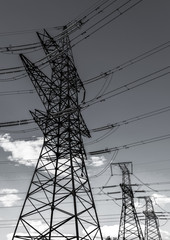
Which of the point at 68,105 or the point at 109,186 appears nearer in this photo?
the point at 68,105

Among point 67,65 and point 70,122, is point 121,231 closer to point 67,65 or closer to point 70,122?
point 70,122

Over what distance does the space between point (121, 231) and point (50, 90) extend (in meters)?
15.3

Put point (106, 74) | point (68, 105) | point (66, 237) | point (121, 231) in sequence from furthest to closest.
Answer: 1. point (121, 231)
2. point (68, 105)
3. point (106, 74)
4. point (66, 237)

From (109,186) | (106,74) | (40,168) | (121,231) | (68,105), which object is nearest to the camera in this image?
(40,168)

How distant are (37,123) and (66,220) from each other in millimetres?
4813

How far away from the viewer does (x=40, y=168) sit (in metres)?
10.1

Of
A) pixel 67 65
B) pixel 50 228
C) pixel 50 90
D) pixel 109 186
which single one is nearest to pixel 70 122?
pixel 50 90

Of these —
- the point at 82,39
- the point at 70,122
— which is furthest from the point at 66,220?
the point at 82,39

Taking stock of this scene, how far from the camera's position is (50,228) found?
8266mm

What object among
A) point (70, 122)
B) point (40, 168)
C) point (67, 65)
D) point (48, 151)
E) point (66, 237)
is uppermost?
point (67, 65)

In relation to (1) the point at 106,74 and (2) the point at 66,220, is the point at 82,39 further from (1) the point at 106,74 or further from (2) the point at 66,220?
(2) the point at 66,220

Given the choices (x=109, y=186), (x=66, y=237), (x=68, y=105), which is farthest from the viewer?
(x=109, y=186)

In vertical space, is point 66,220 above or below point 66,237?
above

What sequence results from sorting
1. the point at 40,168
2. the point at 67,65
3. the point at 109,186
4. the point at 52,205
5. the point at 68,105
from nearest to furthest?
the point at 52,205
the point at 40,168
the point at 68,105
the point at 67,65
the point at 109,186
